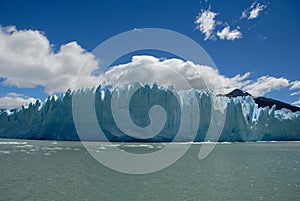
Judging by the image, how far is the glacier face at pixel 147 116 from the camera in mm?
34719

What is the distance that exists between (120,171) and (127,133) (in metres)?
21.9

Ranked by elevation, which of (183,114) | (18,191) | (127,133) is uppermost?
(183,114)

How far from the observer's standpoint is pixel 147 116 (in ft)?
115

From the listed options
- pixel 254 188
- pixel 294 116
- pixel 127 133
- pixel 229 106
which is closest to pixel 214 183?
pixel 254 188

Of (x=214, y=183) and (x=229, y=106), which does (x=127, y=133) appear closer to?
(x=229, y=106)

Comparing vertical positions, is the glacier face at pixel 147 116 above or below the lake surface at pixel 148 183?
above

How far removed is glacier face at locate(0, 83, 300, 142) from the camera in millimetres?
34719

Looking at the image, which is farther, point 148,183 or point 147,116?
point 147,116

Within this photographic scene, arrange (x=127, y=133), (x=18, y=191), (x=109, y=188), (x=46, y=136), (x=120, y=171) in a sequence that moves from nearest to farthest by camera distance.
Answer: (x=18, y=191)
(x=109, y=188)
(x=120, y=171)
(x=127, y=133)
(x=46, y=136)

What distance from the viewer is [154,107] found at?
3516cm

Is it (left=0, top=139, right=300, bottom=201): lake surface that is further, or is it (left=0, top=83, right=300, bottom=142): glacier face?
(left=0, top=83, right=300, bottom=142): glacier face

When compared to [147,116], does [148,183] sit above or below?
below

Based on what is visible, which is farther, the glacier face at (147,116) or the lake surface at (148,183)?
the glacier face at (147,116)

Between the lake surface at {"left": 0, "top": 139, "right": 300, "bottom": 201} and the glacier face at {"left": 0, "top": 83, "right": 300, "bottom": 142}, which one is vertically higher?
the glacier face at {"left": 0, "top": 83, "right": 300, "bottom": 142}
